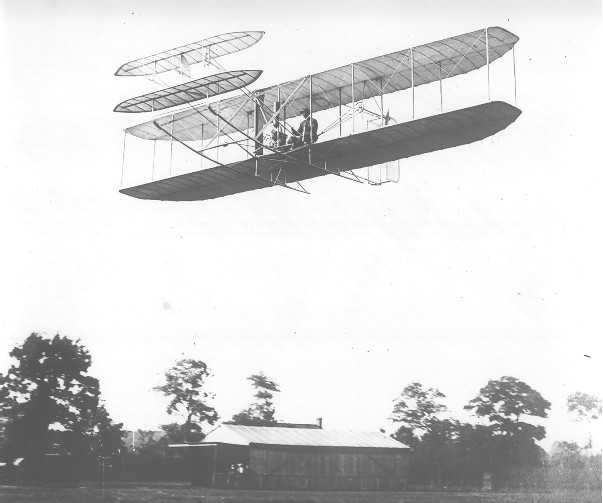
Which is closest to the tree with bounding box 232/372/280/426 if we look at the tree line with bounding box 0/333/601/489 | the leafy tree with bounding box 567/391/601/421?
the tree line with bounding box 0/333/601/489

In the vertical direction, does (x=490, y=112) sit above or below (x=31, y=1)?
below

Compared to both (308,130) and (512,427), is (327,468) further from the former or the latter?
(308,130)

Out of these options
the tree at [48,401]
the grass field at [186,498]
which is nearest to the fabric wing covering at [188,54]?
the grass field at [186,498]

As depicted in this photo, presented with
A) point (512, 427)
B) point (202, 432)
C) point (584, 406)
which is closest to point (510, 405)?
point (512, 427)

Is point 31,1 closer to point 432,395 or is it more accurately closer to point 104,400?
point 104,400

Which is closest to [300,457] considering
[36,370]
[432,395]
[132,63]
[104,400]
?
[104,400]

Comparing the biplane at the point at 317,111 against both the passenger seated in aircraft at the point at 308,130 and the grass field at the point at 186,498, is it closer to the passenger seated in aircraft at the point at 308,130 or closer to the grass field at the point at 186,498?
the passenger seated in aircraft at the point at 308,130
